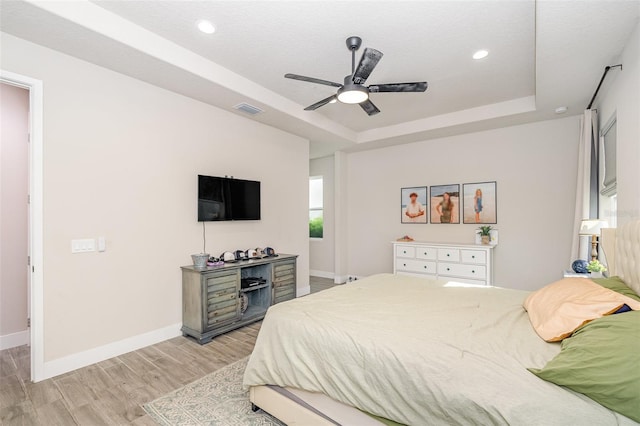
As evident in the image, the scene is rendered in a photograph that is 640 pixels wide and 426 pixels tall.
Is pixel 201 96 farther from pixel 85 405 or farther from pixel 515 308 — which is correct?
pixel 515 308

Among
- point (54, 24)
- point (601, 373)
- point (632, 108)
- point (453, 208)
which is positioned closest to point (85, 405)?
point (54, 24)

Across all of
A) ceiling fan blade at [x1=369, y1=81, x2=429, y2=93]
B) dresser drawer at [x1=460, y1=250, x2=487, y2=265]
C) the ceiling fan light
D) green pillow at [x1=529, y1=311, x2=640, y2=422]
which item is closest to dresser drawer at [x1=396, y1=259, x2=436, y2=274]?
dresser drawer at [x1=460, y1=250, x2=487, y2=265]

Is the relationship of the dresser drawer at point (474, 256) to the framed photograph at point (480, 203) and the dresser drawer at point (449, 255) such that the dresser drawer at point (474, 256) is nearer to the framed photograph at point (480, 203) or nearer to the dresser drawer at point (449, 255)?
the dresser drawer at point (449, 255)

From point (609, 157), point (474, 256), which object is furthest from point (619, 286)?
point (474, 256)

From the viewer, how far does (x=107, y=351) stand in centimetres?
296

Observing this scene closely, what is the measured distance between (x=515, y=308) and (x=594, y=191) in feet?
8.67

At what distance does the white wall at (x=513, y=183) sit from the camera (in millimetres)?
4414

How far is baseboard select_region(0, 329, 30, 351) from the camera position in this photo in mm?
3130

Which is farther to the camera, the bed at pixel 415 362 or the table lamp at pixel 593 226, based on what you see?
the table lamp at pixel 593 226

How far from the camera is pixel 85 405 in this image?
7.34ft

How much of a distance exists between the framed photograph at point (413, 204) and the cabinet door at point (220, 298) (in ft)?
11.2

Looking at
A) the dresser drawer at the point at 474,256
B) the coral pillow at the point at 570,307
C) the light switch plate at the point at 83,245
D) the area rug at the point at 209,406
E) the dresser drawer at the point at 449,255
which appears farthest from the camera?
the dresser drawer at the point at 449,255

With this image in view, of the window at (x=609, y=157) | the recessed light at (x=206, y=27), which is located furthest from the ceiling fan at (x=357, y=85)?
the window at (x=609, y=157)

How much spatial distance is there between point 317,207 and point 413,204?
91.8 inches
